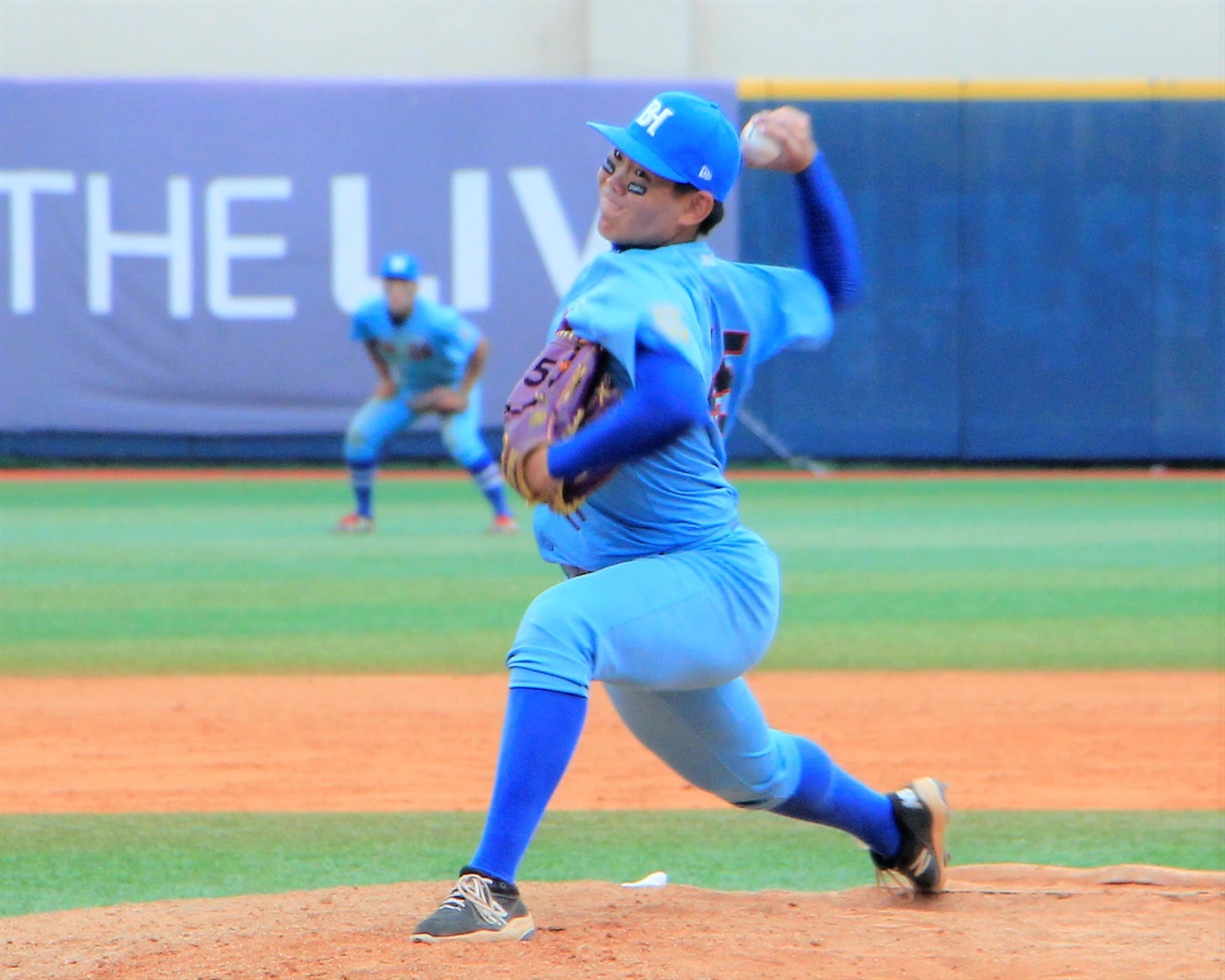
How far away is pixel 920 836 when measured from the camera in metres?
3.62

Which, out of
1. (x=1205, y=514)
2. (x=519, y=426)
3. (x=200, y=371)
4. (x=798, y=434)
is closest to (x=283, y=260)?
(x=200, y=371)

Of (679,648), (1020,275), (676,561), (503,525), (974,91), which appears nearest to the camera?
(679,648)

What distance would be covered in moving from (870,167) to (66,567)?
8.89 metres

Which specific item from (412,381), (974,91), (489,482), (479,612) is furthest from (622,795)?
(974,91)

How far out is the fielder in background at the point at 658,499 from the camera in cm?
285

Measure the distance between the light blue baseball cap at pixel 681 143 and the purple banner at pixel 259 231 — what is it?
12765 millimetres

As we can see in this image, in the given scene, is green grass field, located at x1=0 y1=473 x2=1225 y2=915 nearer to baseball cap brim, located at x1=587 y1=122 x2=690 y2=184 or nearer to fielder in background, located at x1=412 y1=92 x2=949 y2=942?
fielder in background, located at x1=412 y1=92 x2=949 y2=942

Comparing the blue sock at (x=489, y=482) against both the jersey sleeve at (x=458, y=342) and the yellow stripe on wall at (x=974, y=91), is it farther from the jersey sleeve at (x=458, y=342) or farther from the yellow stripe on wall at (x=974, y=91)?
the yellow stripe on wall at (x=974, y=91)

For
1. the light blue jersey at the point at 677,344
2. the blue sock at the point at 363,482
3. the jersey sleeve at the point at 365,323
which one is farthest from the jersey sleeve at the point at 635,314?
the jersey sleeve at the point at 365,323

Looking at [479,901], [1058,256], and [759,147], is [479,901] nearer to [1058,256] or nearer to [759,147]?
[759,147]

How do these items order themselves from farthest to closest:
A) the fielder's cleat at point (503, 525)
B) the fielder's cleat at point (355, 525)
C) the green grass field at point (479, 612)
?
the fielder's cleat at point (503, 525) < the fielder's cleat at point (355, 525) < the green grass field at point (479, 612)

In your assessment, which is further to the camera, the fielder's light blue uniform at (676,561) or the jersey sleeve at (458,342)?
the jersey sleeve at (458,342)

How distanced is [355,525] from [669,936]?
28.7ft

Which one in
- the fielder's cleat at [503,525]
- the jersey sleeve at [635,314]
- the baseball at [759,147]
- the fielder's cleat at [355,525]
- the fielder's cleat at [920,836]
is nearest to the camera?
the jersey sleeve at [635,314]
